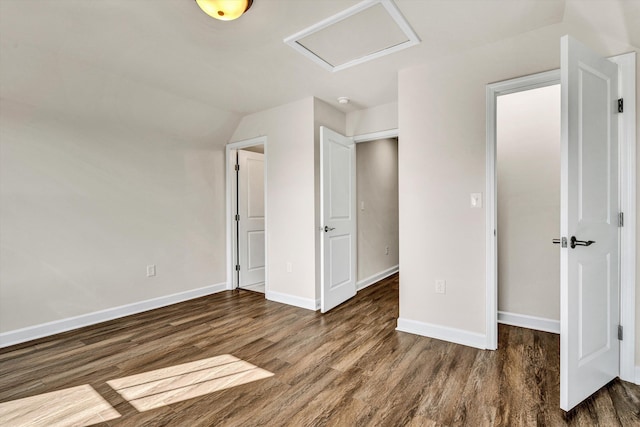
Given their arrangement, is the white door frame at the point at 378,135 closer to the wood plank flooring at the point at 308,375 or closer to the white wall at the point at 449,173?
the white wall at the point at 449,173

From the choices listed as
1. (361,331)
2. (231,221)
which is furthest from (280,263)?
(361,331)

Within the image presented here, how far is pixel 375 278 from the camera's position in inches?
181

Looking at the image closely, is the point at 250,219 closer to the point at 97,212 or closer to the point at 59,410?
the point at 97,212

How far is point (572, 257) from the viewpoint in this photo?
5.36 feet

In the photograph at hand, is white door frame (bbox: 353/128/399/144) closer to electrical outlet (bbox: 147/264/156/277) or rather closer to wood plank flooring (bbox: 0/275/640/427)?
wood plank flooring (bbox: 0/275/640/427)

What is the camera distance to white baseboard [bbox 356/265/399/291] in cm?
425

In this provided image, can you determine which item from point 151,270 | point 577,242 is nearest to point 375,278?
point 151,270

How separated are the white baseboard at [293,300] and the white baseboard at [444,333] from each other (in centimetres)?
103

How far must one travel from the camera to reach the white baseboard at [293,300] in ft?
11.6

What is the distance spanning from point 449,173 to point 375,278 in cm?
242

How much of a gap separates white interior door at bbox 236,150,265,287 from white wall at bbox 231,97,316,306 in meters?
0.72

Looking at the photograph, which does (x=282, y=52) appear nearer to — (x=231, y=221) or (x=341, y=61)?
(x=341, y=61)

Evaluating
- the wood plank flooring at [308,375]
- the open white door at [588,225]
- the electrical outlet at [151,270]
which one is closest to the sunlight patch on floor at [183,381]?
the wood plank flooring at [308,375]

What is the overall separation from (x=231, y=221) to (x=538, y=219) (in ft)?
12.0
